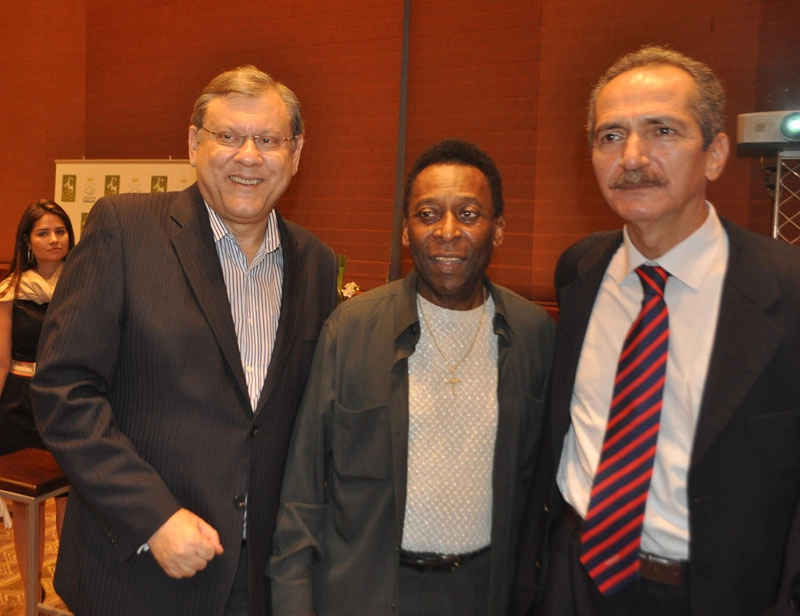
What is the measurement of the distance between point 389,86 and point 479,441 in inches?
153

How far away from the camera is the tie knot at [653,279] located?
4.85ft

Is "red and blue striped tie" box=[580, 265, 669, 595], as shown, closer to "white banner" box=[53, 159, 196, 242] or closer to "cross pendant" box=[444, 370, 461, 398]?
"cross pendant" box=[444, 370, 461, 398]

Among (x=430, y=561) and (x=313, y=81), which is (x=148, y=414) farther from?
(x=313, y=81)

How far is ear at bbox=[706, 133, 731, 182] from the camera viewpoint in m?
1.51

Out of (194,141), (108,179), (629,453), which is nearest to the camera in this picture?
(629,453)

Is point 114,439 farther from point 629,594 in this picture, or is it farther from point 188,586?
point 629,594

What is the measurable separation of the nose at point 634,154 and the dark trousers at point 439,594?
38.0 inches

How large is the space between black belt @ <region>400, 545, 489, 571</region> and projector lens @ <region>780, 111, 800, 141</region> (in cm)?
251

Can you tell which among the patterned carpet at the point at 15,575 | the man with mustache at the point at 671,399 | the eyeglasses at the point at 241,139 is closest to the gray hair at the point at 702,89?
the man with mustache at the point at 671,399

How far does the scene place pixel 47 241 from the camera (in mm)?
4070

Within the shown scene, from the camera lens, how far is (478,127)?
471cm

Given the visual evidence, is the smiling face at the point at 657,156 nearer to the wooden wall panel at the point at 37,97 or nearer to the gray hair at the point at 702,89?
the gray hair at the point at 702,89

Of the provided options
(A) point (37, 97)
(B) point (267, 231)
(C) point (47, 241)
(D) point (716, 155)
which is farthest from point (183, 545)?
(A) point (37, 97)

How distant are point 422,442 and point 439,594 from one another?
0.34 m
